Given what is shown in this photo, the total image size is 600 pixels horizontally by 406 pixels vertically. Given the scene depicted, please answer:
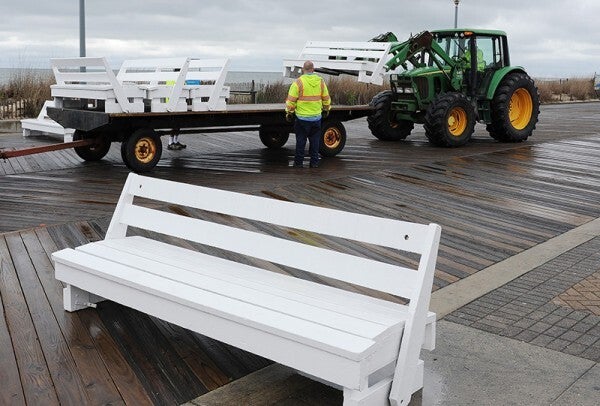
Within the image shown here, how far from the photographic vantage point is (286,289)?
4242 mm

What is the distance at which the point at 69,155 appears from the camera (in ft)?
41.3

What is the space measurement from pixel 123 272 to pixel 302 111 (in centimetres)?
718

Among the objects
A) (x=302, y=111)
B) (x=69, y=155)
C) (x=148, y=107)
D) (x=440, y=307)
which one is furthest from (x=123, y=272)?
(x=69, y=155)

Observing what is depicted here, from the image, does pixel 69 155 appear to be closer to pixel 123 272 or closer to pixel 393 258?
pixel 393 258

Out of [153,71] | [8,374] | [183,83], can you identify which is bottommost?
[8,374]

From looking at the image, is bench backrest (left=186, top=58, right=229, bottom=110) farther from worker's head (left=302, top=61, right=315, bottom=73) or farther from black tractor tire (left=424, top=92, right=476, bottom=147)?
black tractor tire (left=424, top=92, right=476, bottom=147)

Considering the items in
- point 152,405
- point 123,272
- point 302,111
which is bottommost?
point 152,405

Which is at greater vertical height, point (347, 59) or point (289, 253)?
point (347, 59)

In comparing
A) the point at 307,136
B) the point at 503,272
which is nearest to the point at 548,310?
the point at 503,272

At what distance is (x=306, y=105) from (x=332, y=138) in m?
1.54

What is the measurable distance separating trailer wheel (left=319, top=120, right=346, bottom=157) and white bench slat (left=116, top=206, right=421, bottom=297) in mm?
7618

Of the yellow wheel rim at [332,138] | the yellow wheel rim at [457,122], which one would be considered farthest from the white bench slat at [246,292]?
the yellow wheel rim at [457,122]

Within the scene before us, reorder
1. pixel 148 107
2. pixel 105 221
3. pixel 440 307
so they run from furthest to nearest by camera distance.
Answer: pixel 148 107 → pixel 105 221 → pixel 440 307

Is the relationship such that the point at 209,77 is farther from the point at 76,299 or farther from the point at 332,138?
the point at 76,299
